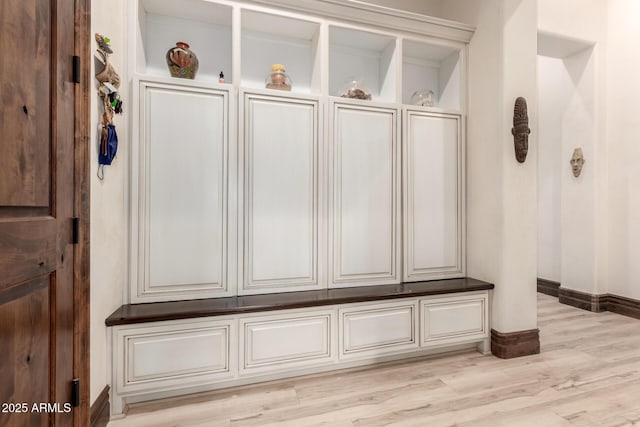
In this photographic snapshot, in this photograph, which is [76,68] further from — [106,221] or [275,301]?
[275,301]

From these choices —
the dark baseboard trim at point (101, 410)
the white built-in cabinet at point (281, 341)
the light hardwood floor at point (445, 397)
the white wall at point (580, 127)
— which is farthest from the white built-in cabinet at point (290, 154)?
the white wall at point (580, 127)

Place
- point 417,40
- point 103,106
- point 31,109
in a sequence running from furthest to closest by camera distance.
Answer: point 417,40
point 103,106
point 31,109

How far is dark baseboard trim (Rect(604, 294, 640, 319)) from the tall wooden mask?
95.9 inches

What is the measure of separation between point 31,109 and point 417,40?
8.74 ft

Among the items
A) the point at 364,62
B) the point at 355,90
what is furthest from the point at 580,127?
the point at 355,90

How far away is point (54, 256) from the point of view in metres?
1.24

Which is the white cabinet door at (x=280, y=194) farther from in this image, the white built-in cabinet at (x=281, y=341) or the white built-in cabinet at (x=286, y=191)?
the white built-in cabinet at (x=281, y=341)

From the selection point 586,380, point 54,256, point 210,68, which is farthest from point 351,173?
point 586,380

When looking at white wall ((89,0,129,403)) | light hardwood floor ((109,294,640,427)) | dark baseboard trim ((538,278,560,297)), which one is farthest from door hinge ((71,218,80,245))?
dark baseboard trim ((538,278,560,297))

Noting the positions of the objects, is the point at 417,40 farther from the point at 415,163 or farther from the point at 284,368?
the point at 284,368

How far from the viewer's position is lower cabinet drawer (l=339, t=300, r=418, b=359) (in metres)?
2.26

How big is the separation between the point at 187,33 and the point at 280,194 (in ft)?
4.60

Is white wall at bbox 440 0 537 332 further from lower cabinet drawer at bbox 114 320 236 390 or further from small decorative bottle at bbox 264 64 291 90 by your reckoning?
lower cabinet drawer at bbox 114 320 236 390

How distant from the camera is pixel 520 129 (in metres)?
2.49
